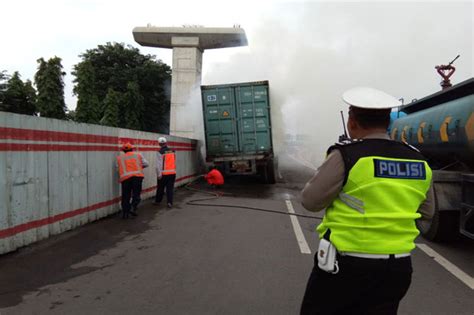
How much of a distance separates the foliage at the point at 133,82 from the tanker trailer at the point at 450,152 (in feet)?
111

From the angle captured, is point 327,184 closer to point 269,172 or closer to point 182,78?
point 269,172

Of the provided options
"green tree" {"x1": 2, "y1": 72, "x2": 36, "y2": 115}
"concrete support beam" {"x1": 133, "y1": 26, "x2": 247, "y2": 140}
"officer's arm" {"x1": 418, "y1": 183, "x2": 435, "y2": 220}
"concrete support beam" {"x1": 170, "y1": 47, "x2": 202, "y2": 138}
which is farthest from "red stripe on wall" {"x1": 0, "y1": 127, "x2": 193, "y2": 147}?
"green tree" {"x1": 2, "y1": 72, "x2": 36, "y2": 115}

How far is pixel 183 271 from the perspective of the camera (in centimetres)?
491

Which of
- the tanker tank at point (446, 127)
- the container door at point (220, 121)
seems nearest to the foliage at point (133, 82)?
the container door at point (220, 121)

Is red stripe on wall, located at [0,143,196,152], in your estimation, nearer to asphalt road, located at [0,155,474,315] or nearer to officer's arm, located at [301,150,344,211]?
asphalt road, located at [0,155,474,315]

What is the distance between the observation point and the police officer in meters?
1.86

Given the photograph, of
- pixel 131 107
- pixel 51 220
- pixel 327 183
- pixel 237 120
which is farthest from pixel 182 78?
pixel 327 183

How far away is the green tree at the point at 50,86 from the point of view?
3275 centimetres

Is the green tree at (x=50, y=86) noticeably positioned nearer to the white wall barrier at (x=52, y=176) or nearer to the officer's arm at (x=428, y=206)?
the white wall barrier at (x=52, y=176)

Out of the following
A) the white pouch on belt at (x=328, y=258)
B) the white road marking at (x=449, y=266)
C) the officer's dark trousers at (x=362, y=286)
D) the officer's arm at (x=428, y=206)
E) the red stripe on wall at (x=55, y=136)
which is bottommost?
the white road marking at (x=449, y=266)

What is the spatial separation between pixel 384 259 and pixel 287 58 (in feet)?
63.1

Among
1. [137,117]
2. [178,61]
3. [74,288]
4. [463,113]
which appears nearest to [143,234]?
[74,288]

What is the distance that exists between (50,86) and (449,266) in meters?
33.8

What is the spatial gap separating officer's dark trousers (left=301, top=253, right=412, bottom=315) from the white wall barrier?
4.94m
